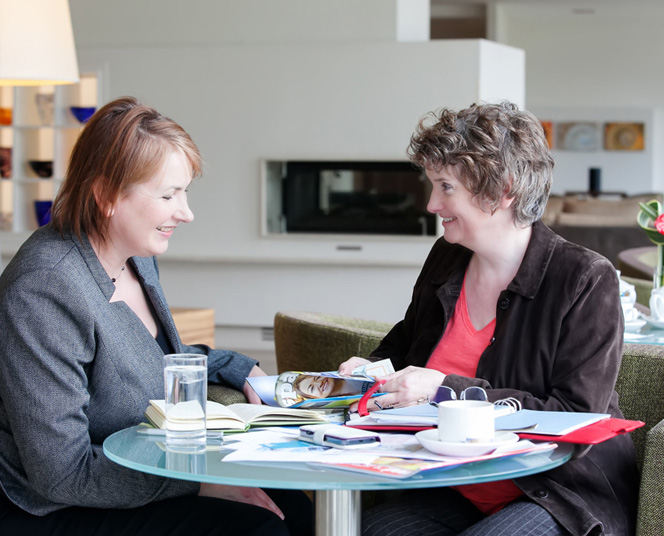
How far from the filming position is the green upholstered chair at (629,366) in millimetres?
1697

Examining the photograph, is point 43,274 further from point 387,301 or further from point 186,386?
point 387,301

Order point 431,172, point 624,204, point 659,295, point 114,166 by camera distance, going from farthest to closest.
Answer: point 624,204 → point 659,295 → point 431,172 → point 114,166

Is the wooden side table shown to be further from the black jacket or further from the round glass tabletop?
the round glass tabletop

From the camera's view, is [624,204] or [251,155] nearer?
[251,155]

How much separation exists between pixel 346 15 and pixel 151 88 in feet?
4.86

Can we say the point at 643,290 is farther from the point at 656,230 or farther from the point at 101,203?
the point at 101,203

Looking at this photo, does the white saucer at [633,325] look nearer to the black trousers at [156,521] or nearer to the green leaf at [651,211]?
the green leaf at [651,211]

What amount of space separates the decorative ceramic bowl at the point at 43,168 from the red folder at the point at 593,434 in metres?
5.80

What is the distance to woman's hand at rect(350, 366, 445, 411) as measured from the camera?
66.4 inches

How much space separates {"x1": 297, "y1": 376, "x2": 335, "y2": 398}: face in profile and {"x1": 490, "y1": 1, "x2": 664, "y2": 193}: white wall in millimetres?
10577

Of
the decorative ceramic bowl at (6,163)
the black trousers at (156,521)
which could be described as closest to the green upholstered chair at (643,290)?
the black trousers at (156,521)

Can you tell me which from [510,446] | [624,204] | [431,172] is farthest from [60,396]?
[624,204]

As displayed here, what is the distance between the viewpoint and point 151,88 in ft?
21.5

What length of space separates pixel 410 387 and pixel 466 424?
0.31 metres
